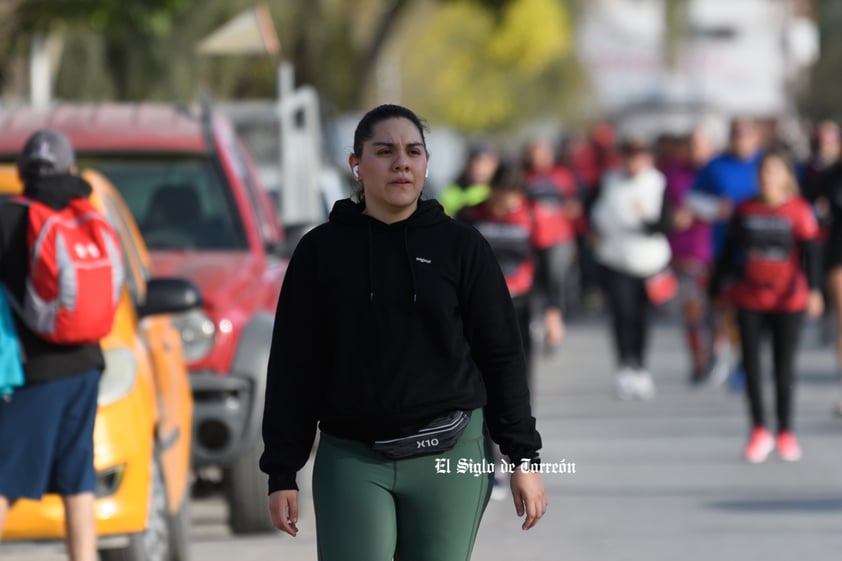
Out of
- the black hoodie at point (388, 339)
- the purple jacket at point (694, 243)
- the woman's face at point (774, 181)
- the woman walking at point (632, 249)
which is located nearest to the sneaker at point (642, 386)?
the woman walking at point (632, 249)

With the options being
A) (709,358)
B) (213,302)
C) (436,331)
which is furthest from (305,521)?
(709,358)

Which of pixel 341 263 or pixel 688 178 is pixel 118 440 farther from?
pixel 688 178

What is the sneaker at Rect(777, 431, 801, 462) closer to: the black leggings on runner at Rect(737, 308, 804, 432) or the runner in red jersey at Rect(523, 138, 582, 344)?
the black leggings on runner at Rect(737, 308, 804, 432)

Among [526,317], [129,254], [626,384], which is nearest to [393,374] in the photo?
[129,254]

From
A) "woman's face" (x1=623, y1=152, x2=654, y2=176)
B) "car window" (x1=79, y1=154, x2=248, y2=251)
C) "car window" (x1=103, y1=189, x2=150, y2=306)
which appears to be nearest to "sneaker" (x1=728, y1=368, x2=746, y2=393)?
"woman's face" (x1=623, y1=152, x2=654, y2=176)

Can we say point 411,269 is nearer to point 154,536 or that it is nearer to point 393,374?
point 393,374

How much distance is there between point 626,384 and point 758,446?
3.80 m

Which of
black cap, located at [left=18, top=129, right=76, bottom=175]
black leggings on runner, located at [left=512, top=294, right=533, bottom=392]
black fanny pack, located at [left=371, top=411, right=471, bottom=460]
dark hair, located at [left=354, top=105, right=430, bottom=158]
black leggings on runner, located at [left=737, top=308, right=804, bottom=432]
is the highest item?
dark hair, located at [left=354, top=105, right=430, bottom=158]

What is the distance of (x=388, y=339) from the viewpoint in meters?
5.31

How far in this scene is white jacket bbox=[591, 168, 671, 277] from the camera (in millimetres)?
16141

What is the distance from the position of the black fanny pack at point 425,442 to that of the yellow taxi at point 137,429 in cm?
256

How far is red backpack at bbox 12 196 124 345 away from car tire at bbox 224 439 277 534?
2412 mm

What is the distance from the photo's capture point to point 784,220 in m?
12.2

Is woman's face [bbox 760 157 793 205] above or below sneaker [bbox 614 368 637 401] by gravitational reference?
above
